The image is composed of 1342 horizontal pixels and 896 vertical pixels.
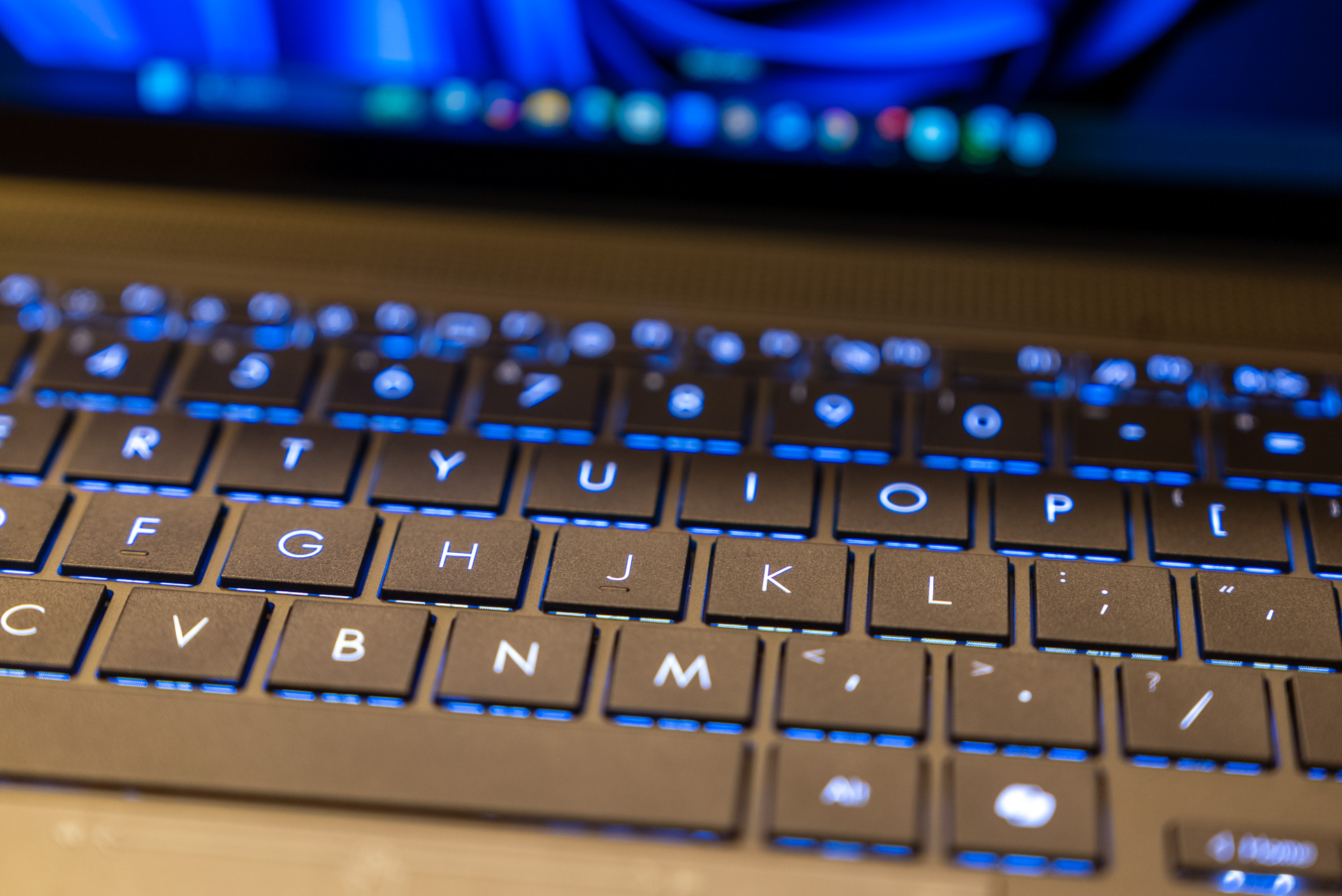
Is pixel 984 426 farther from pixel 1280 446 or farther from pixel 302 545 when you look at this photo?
pixel 302 545

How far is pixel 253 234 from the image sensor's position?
23.0 inches

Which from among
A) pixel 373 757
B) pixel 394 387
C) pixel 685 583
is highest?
pixel 394 387

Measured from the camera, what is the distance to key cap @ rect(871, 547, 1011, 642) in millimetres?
409

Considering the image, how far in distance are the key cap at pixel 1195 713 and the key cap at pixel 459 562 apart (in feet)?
0.88

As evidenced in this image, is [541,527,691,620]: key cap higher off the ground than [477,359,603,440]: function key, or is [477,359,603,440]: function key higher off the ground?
[477,359,603,440]: function key

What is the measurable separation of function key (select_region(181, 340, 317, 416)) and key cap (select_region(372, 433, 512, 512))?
7cm

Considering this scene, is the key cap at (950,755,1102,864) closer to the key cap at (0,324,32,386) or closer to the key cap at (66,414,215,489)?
A: the key cap at (66,414,215,489)

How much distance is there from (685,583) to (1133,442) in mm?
248

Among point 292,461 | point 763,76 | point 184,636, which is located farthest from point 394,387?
point 763,76

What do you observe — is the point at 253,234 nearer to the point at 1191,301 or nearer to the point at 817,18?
the point at 817,18

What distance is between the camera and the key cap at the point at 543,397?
0.50 m

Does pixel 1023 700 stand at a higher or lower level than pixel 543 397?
lower

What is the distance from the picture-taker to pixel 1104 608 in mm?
Result: 412

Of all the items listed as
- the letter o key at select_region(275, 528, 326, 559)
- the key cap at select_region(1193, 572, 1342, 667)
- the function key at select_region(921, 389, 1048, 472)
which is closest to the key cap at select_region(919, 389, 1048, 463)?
the function key at select_region(921, 389, 1048, 472)
